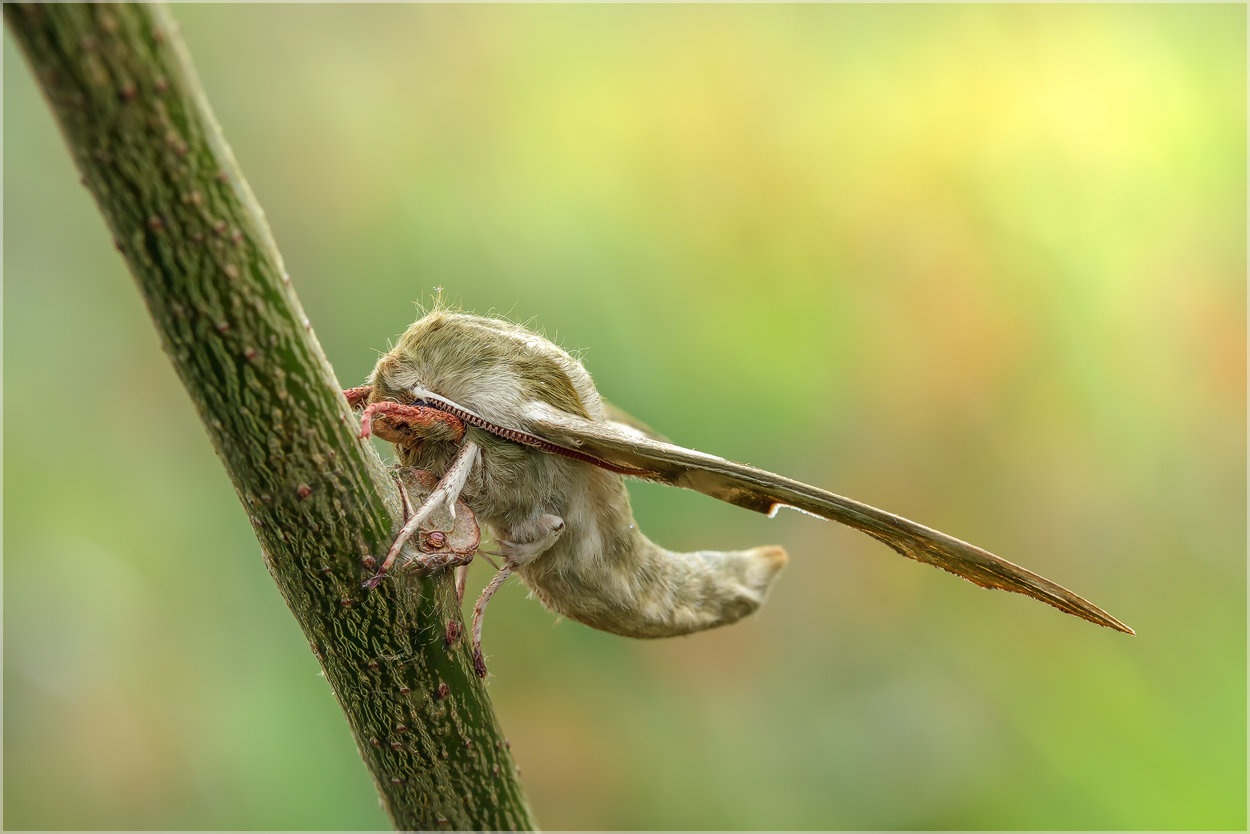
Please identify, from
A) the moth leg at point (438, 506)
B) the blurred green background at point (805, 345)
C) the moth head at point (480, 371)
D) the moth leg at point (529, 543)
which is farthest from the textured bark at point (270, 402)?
the blurred green background at point (805, 345)

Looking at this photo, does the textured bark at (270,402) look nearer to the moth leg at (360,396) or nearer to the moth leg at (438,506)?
the moth leg at (438,506)

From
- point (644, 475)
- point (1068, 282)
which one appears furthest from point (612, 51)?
point (644, 475)

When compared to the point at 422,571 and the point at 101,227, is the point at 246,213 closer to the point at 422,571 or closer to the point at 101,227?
the point at 422,571

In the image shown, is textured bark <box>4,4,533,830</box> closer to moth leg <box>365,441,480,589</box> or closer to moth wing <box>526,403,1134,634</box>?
moth leg <box>365,441,480,589</box>

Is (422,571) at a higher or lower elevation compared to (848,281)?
higher

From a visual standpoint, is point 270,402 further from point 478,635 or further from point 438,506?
point 478,635

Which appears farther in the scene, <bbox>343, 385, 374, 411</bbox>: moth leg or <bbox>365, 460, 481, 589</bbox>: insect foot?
<bbox>343, 385, 374, 411</bbox>: moth leg

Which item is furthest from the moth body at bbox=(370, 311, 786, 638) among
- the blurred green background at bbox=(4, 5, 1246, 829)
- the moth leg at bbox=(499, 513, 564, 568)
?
the blurred green background at bbox=(4, 5, 1246, 829)
